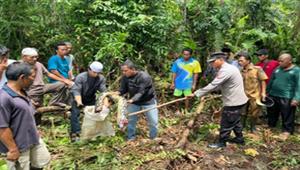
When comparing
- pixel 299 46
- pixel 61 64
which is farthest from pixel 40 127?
→ pixel 299 46

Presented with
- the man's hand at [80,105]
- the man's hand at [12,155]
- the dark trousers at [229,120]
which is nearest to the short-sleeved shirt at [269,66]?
the dark trousers at [229,120]

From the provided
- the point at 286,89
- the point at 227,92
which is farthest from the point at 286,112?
the point at 227,92

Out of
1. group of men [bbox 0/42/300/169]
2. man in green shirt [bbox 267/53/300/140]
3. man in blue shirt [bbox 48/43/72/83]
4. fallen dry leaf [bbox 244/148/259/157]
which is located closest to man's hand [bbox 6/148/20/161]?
group of men [bbox 0/42/300/169]

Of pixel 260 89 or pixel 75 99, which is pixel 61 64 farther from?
pixel 260 89

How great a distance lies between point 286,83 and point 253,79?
0.67 metres

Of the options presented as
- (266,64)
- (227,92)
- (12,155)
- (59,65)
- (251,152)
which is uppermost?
(59,65)

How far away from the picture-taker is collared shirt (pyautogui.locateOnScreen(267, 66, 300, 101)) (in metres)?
6.89

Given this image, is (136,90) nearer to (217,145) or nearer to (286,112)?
(217,145)

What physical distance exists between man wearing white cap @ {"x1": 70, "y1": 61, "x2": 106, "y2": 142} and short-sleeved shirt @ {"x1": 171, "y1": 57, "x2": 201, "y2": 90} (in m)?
2.42

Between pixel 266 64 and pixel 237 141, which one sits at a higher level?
pixel 266 64

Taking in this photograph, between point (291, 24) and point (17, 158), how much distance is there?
344 inches

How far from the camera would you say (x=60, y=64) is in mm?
7012

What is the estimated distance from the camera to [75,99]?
6.00 m

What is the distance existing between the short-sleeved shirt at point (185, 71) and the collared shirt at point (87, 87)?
8.06ft
